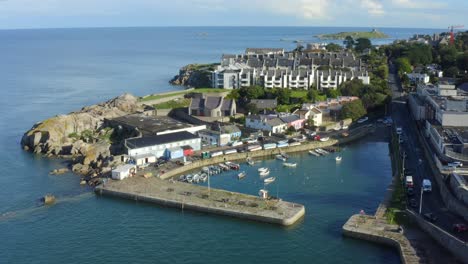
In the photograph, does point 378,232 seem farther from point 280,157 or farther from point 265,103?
point 265,103

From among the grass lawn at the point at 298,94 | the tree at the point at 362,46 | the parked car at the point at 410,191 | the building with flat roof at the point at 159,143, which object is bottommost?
the parked car at the point at 410,191

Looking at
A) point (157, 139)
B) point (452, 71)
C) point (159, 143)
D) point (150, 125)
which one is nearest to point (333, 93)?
point (452, 71)

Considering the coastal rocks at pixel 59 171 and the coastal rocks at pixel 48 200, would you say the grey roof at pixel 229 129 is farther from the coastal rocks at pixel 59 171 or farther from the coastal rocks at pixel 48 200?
the coastal rocks at pixel 48 200

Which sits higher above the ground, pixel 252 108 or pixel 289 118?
pixel 252 108

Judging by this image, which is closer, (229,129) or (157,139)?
(157,139)

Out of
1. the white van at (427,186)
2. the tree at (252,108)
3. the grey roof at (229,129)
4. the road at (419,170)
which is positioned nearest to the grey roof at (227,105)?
the tree at (252,108)

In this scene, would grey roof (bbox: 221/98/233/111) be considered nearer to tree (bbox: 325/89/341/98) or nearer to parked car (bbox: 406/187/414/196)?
tree (bbox: 325/89/341/98)

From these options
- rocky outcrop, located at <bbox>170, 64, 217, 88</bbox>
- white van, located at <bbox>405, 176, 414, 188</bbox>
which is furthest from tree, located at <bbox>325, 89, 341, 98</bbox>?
white van, located at <bbox>405, 176, 414, 188</bbox>
